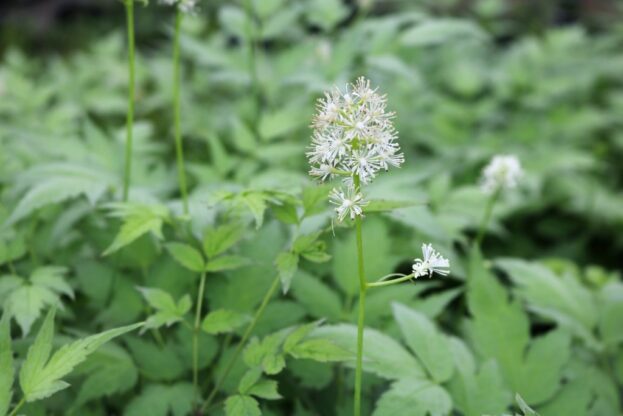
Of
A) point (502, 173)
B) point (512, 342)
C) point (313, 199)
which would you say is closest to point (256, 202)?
point (313, 199)

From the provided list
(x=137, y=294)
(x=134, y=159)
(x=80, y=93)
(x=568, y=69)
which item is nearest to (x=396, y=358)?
(x=137, y=294)

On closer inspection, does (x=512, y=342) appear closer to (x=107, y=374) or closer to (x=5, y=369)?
(x=107, y=374)

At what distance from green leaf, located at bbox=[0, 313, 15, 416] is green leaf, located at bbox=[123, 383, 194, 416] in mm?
389

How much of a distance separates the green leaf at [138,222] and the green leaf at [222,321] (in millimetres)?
278

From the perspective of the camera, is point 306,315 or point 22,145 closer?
point 306,315

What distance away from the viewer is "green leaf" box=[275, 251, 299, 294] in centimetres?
144

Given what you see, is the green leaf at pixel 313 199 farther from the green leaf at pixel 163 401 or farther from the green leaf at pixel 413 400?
the green leaf at pixel 163 401

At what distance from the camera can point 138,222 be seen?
1.74 metres

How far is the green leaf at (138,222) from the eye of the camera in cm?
168

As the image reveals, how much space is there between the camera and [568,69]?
4426 mm

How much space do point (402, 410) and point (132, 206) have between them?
3.24ft

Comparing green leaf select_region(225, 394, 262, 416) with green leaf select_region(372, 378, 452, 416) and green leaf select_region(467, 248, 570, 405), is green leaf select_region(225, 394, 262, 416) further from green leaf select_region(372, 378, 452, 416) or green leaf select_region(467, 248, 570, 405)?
green leaf select_region(467, 248, 570, 405)

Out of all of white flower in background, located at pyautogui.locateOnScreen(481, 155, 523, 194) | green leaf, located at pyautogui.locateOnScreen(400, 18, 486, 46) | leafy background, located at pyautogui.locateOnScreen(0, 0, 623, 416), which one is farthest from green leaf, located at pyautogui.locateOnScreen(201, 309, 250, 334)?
green leaf, located at pyautogui.locateOnScreen(400, 18, 486, 46)

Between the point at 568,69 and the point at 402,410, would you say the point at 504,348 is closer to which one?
the point at 402,410
